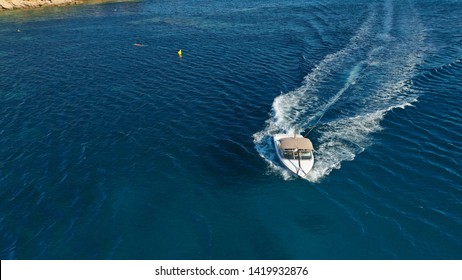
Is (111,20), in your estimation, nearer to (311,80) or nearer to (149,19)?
(149,19)

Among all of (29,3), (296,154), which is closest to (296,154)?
(296,154)

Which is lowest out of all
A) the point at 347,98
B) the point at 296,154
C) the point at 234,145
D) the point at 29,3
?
the point at 234,145

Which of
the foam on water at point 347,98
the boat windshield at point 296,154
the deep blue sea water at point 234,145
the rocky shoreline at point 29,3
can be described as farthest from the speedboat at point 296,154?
the rocky shoreline at point 29,3

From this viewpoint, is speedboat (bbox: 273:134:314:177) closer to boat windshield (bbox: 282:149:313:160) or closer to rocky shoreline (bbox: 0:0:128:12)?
boat windshield (bbox: 282:149:313:160)

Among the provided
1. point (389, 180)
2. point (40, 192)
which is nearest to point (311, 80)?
point (389, 180)

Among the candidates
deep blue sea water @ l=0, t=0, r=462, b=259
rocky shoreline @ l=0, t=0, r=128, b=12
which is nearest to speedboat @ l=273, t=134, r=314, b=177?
deep blue sea water @ l=0, t=0, r=462, b=259

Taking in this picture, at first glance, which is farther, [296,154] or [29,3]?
[29,3]

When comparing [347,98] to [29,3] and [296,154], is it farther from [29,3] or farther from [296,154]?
[29,3]

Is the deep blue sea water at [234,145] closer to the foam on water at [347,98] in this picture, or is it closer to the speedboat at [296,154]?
the foam on water at [347,98]
